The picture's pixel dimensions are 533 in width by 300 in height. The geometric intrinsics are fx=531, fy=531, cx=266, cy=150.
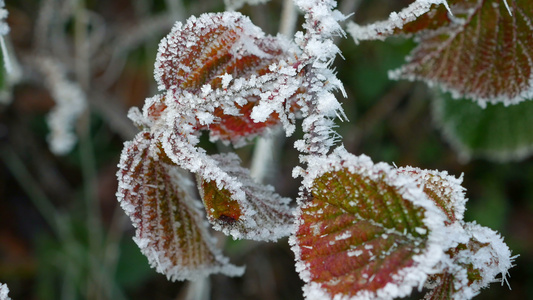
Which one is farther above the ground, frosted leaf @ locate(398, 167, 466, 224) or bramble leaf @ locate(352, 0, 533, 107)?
bramble leaf @ locate(352, 0, 533, 107)

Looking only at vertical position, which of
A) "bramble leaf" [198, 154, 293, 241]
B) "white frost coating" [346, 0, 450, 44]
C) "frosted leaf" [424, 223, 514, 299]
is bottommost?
"frosted leaf" [424, 223, 514, 299]

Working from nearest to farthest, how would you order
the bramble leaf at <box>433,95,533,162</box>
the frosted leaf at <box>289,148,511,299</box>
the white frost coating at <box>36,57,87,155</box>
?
the frosted leaf at <box>289,148,511,299</box>
the bramble leaf at <box>433,95,533,162</box>
the white frost coating at <box>36,57,87,155</box>

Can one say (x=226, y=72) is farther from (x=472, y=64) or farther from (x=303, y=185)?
(x=472, y=64)

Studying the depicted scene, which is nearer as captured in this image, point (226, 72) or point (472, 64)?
point (226, 72)

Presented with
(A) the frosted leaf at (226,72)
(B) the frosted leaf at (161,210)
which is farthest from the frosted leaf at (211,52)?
(B) the frosted leaf at (161,210)

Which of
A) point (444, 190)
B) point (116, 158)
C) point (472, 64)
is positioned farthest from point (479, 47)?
point (116, 158)

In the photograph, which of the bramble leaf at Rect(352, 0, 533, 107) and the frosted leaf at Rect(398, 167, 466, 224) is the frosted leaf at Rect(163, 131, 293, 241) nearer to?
the frosted leaf at Rect(398, 167, 466, 224)

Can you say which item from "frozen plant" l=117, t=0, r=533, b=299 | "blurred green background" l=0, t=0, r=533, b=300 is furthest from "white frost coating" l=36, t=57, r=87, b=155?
"frozen plant" l=117, t=0, r=533, b=299

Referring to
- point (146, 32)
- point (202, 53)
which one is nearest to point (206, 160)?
point (202, 53)
